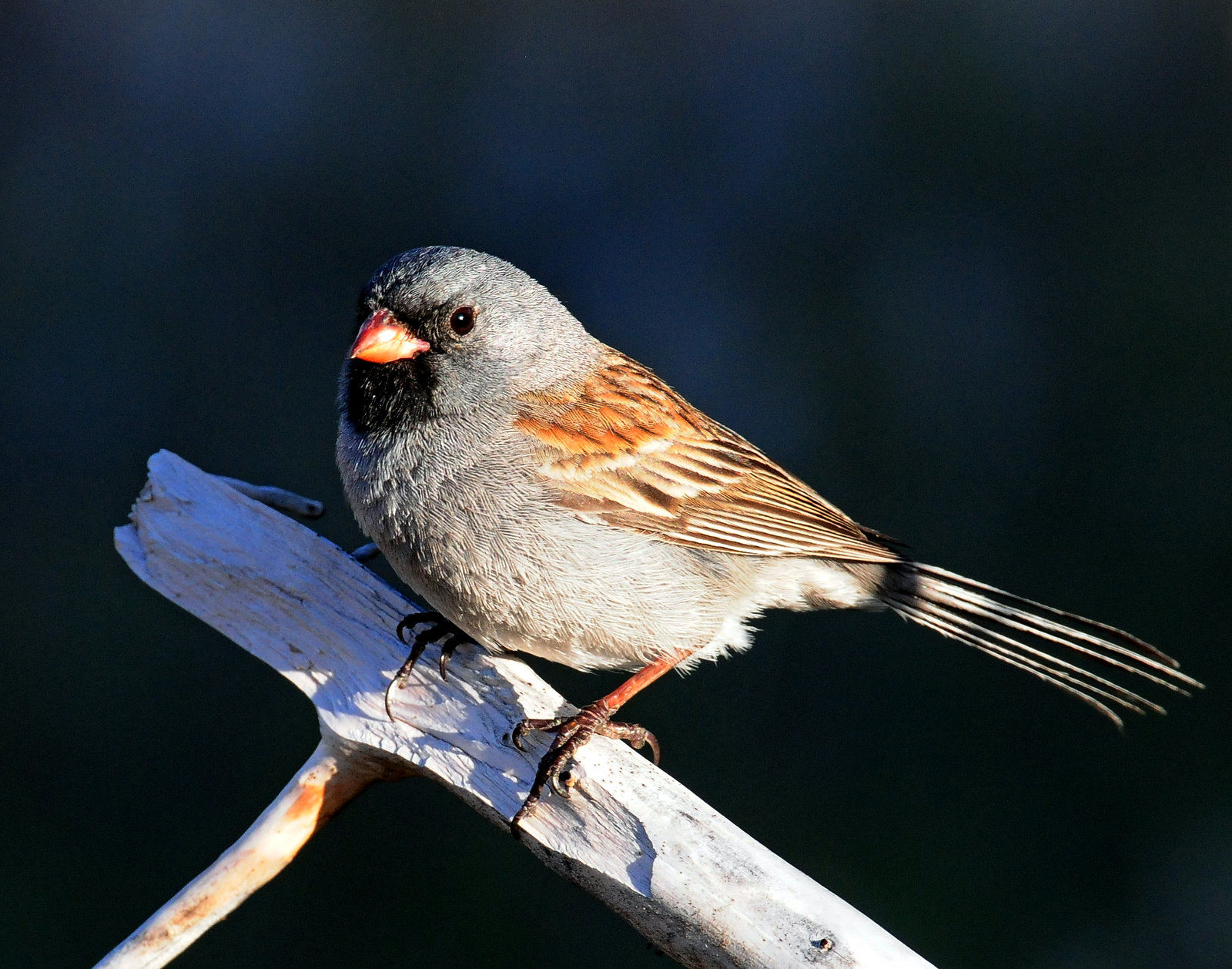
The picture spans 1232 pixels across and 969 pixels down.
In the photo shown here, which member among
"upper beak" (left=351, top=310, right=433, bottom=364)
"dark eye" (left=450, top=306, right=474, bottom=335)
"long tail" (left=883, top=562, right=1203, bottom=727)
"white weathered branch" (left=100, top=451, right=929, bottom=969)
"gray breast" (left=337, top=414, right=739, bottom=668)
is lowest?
"white weathered branch" (left=100, top=451, right=929, bottom=969)

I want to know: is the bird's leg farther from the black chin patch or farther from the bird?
the black chin patch

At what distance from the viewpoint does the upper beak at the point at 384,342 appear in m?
2.70

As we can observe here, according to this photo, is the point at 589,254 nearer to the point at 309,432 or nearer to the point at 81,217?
the point at 309,432

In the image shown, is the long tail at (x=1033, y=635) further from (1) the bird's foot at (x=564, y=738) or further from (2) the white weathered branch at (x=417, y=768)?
(2) the white weathered branch at (x=417, y=768)

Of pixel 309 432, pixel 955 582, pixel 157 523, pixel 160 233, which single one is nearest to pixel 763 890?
pixel 955 582

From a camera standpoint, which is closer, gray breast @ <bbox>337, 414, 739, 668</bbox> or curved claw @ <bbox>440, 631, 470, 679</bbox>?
gray breast @ <bbox>337, 414, 739, 668</bbox>

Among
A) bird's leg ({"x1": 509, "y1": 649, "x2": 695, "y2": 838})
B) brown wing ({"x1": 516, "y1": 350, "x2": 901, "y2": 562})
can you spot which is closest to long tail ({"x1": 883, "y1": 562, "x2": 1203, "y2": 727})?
brown wing ({"x1": 516, "y1": 350, "x2": 901, "y2": 562})

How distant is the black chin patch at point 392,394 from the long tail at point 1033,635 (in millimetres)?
1277

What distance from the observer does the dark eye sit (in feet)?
9.17

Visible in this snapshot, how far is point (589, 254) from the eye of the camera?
208 inches

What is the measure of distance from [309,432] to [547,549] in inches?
115

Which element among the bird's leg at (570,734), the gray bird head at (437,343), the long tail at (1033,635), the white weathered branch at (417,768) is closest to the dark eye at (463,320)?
the gray bird head at (437,343)

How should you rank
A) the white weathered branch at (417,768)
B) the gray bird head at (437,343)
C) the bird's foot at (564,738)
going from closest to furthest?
1. the white weathered branch at (417,768)
2. the bird's foot at (564,738)
3. the gray bird head at (437,343)

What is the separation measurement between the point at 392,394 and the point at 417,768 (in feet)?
2.81
